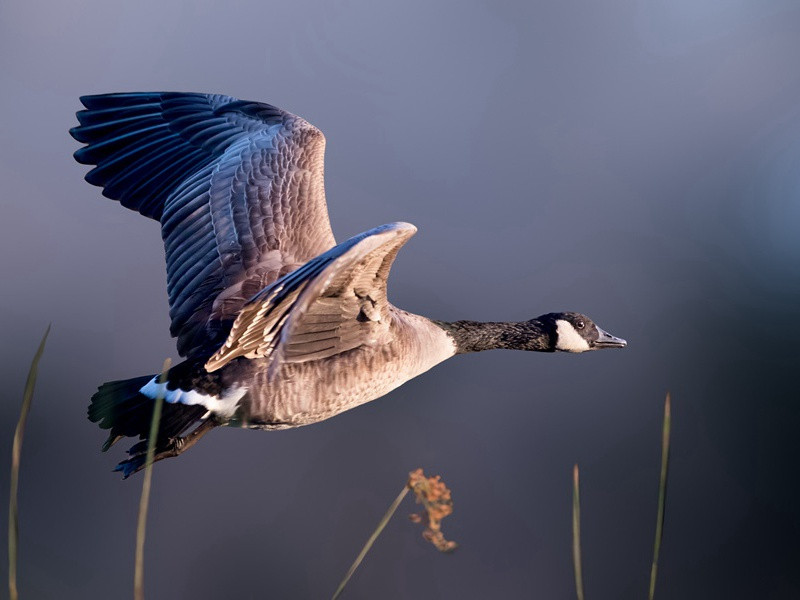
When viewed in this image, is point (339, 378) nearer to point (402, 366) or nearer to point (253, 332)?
point (402, 366)

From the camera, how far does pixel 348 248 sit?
2.02 m

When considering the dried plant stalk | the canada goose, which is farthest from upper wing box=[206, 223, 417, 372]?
the dried plant stalk

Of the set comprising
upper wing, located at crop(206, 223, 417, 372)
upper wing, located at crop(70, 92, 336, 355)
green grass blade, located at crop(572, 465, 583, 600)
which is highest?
upper wing, located at crop(70, 92, 336, 355)

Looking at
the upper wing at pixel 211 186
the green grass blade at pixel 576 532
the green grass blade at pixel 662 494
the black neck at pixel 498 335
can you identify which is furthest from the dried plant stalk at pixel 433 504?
the black neck at pixel 498 335

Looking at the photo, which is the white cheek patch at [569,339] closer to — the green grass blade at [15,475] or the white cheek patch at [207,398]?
the white cheek patch at [207,398]

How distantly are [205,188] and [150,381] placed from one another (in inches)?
39.6

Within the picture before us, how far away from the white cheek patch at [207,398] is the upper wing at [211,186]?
235 millimetres

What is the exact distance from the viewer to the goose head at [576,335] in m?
3.85

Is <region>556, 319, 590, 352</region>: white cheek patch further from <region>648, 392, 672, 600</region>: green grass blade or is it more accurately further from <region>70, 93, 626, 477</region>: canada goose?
<region>648, 392, 672, 600</region>: green grass blade

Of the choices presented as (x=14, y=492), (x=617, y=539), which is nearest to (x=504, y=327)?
(x=14, y=492)

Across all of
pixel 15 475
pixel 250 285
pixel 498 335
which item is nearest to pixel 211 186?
pixel 250 285

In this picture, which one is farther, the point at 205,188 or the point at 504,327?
the point at 504,327

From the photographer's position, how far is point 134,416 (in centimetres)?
276

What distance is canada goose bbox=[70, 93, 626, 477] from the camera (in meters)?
2.71
